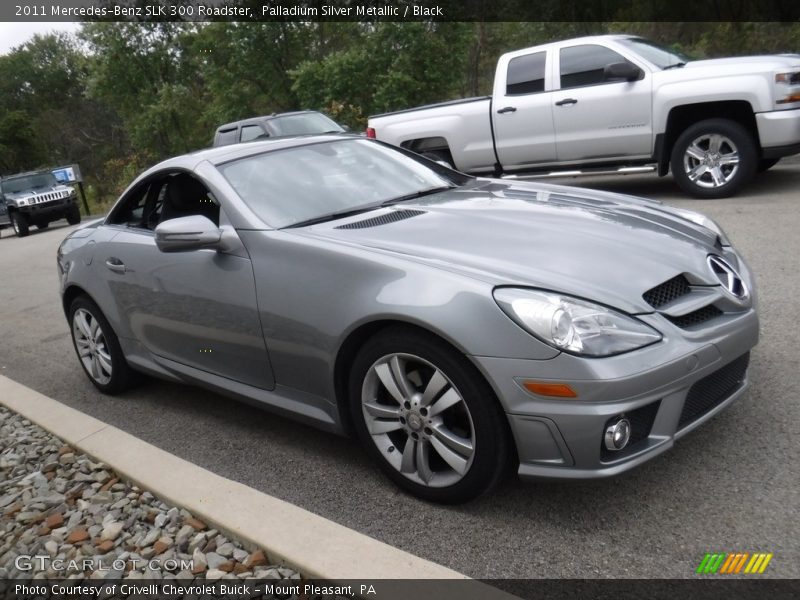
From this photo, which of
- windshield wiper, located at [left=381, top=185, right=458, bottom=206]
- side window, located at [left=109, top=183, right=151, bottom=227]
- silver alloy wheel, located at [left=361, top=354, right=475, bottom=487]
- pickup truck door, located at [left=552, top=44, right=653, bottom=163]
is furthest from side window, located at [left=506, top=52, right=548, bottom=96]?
silver alloy wheel, located at [left=361, top=354, right=475, bottom=487]

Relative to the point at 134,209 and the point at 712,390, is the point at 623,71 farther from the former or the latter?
the point at 712,390

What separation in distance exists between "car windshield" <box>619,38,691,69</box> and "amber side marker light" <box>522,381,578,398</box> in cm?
694

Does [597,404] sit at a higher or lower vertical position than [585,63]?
lower

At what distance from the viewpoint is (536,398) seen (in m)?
2.60

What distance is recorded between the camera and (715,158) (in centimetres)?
822

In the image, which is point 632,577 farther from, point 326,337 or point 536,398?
point 326,337

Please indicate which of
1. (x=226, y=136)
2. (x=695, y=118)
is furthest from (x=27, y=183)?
(x=695, y=118)

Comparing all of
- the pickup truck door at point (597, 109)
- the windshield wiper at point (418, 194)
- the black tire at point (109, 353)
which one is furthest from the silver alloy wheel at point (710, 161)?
the black tire at point (109, 353)

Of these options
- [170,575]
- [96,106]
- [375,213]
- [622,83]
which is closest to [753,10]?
[622,83]

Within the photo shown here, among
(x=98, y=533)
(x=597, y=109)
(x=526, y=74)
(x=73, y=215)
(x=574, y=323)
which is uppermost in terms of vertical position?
(x=526, y=74)

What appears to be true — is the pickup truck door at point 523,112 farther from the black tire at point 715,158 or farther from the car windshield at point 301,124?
the car windshield at point 301,124

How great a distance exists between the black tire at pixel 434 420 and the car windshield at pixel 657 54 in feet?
22.4

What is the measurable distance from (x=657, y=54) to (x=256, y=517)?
7768 mm

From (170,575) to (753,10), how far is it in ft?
66.4
